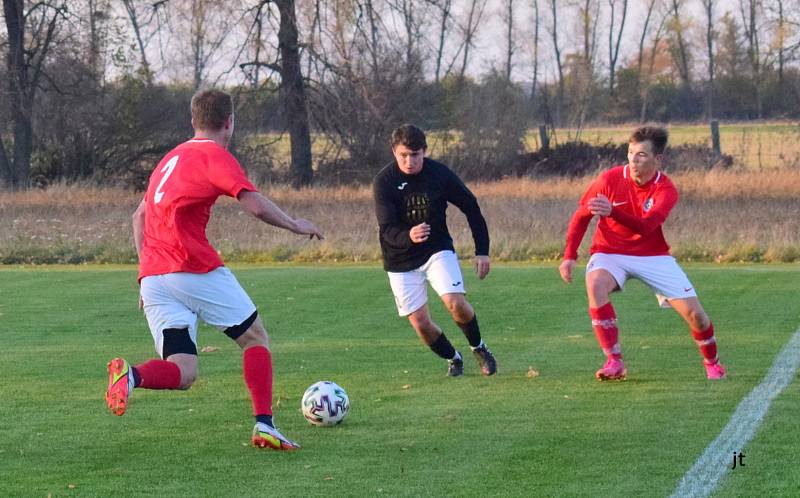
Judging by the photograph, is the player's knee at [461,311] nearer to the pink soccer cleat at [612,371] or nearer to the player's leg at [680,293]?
the pink soccer cleat at [612,371]

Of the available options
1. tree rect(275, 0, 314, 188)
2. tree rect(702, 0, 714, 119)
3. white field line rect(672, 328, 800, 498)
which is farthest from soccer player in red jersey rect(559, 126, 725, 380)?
tree rect(702, 0, 714, 119)

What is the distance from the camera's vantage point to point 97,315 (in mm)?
12609

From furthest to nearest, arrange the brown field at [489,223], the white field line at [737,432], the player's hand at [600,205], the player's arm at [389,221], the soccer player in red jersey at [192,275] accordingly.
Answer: the brown field at [489,223]
the player's arm at [389,221]
the player's hand at [600,205]
the soccer player in red jersey at [192,275]
the white field line at [737,432]

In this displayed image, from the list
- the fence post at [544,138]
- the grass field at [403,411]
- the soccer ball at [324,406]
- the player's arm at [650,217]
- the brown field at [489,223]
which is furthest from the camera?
the fence post at [544,138]

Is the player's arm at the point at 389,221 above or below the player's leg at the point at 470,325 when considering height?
above

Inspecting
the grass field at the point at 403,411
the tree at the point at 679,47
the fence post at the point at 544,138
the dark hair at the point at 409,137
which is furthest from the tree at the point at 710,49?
the dark hair at the point at 409,137

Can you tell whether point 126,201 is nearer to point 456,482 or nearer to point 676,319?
point 676,319

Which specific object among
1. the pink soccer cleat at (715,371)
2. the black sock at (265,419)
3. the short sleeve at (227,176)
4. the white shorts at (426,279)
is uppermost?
the short sleeve at (227,176)

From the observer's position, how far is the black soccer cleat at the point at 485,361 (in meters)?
8.68

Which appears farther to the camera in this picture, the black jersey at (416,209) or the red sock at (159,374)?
the black jersey at (416,209)

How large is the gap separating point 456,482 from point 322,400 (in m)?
1.44

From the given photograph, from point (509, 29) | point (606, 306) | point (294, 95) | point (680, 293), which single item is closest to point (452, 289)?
point (606, 306)

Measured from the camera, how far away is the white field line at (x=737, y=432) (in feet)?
18.1

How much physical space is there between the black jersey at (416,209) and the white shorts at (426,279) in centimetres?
5
